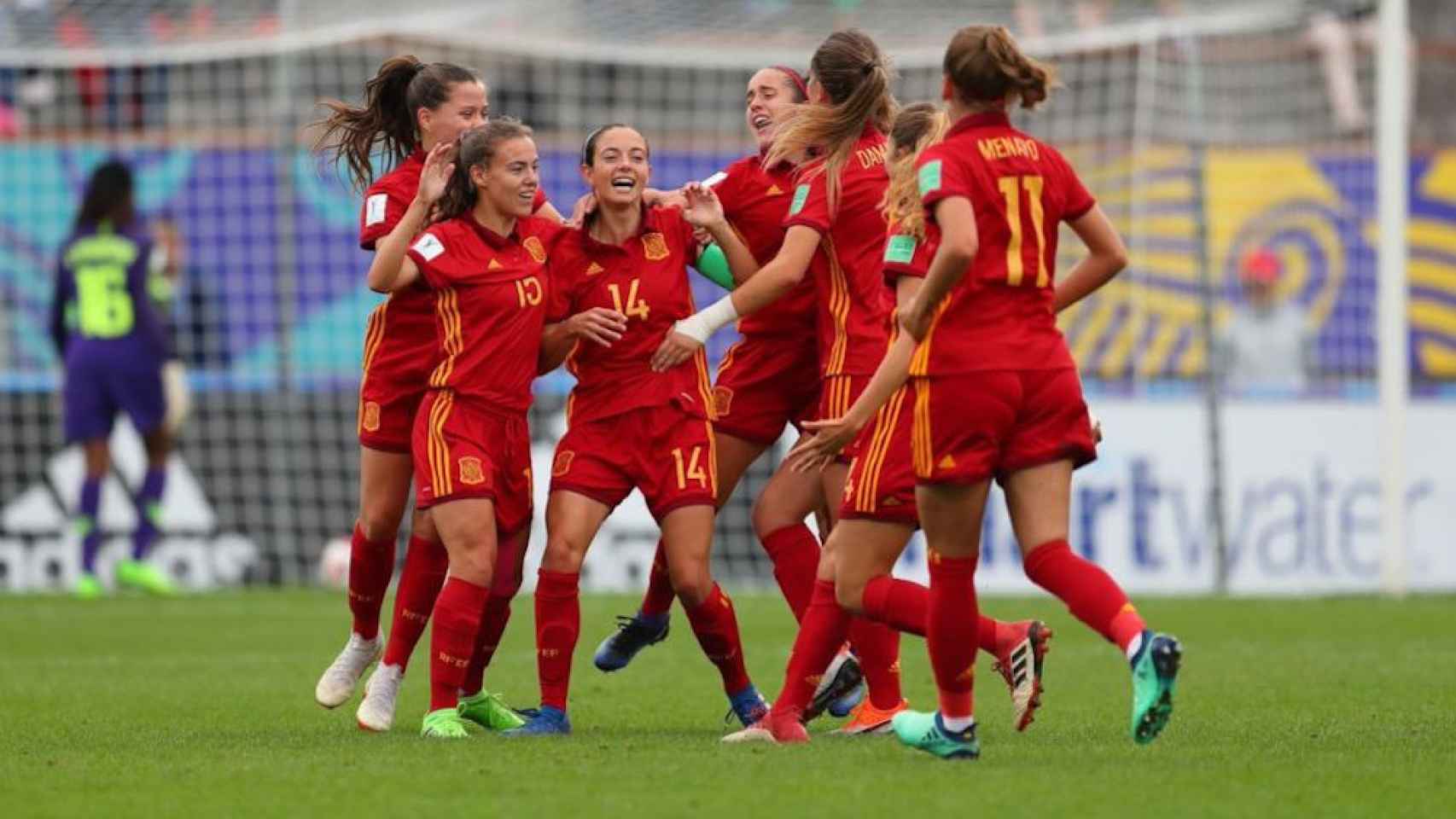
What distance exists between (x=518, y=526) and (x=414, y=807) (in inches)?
90.2

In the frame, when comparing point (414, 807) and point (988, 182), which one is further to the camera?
point (988, 182)

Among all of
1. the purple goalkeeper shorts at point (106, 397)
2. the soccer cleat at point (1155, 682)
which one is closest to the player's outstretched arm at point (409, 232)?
the soccer cleat at point (1155, 682)

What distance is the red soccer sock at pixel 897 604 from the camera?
280 inches

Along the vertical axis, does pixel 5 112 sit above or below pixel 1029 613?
above

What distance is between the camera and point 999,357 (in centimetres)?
637

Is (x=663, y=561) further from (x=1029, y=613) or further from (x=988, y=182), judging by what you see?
(x=1029, y=613)

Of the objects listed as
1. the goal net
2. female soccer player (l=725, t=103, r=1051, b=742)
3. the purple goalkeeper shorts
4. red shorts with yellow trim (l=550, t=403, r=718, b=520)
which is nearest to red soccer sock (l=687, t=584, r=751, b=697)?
red shorts with yellow trim (l=550, t=403, r=718, b=520)

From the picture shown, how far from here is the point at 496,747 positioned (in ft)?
24.0

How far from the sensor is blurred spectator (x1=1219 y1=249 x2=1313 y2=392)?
18.0 meters

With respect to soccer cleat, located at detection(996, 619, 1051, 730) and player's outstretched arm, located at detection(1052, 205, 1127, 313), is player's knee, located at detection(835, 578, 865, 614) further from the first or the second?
player's outstretched arm, located at detection(1052, 205, 1127, 313)

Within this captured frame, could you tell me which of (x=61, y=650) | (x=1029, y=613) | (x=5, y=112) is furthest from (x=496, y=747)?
(x=5, y=112)

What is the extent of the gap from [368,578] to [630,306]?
144 centimetres

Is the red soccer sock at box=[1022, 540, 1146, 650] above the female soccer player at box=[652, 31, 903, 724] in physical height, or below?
below

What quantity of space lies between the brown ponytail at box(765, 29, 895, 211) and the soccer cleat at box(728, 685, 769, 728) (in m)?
1.62
